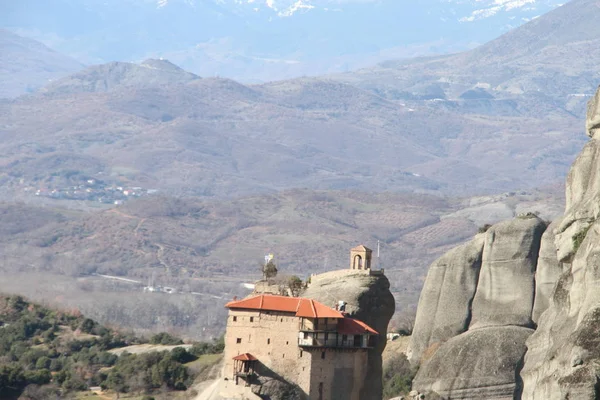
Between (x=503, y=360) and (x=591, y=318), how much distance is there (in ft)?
80.4

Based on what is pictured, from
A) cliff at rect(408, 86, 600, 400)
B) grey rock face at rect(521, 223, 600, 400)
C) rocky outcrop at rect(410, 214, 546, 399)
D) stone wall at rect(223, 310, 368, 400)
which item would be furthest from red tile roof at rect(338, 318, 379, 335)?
grey rock face at rect(521, 223, 600, 400)

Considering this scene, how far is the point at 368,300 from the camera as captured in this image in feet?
230

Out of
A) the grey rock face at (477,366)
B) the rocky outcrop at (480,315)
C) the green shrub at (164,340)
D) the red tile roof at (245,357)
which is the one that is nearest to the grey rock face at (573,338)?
the red tile roof at (245,357)

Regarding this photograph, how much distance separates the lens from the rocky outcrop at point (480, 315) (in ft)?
237

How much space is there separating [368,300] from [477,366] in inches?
228

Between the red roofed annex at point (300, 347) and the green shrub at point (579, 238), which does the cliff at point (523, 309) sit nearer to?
the green shrub at point (579, 238)

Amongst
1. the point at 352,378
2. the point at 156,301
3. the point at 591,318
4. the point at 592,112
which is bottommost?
the point at 156,301

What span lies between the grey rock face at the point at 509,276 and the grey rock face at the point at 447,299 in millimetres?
767

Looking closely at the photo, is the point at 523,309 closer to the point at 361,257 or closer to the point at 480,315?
the point at 480,315

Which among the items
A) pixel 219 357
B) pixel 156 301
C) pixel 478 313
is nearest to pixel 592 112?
pixel 478 313

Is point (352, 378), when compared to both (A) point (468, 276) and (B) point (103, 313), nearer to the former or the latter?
(A) point (468, 276)

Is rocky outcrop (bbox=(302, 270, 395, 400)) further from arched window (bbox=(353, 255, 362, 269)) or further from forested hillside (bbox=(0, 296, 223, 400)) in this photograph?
forested hillside (bbox=(0, 296, 223, 400))

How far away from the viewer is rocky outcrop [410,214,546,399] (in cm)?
7219

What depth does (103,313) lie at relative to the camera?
16988 cm
